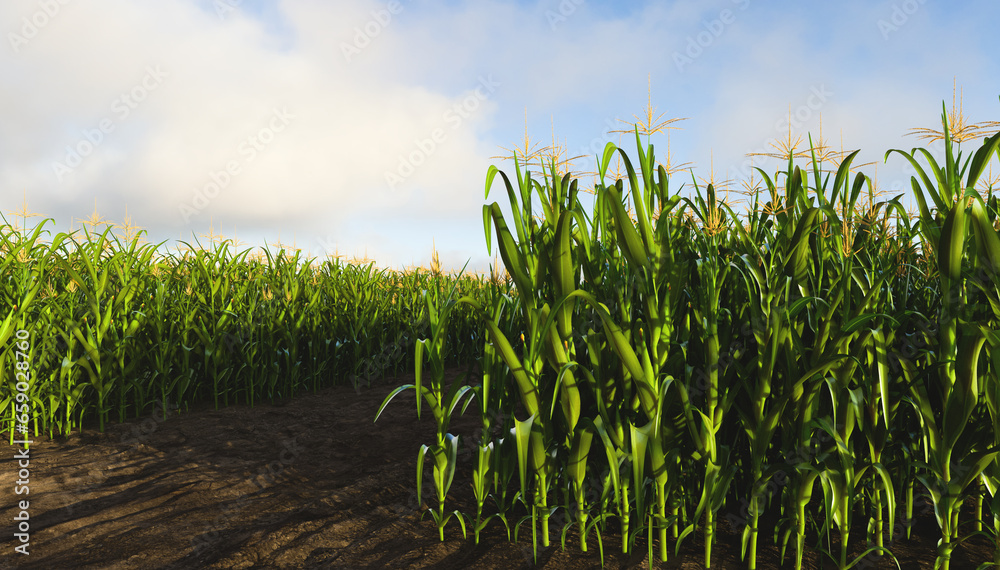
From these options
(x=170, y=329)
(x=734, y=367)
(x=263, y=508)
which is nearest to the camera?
(x=734, y=367)

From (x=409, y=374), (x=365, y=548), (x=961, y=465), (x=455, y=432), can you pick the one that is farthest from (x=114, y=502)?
(x=961, y=465)

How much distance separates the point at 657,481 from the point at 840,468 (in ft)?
1.72

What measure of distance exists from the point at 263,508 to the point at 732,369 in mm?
1863

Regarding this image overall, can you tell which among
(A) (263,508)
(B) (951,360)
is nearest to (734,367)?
(B) (951,360)

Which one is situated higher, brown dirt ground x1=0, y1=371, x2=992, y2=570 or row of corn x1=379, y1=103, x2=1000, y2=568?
row of corn x1=379, y1=103, x2=1000, y2=568

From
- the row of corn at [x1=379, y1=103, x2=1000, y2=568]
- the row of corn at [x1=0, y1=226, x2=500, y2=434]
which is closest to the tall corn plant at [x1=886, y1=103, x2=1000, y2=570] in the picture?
the row of corn at [x1=379, y1=103, x2=1000, y2=568]

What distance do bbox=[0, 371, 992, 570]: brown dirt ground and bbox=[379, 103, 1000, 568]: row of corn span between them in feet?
0.34

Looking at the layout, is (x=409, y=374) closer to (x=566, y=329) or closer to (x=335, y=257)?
(x=335, y=257)

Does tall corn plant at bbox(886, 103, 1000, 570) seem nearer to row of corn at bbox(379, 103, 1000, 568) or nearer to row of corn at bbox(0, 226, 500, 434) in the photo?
row of corn at bbox(379, 103, 1000, 568)

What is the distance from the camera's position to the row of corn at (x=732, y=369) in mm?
1472

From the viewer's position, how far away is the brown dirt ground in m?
1.75

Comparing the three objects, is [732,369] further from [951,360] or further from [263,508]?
[263,508]

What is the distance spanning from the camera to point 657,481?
1.59 meters

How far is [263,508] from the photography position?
2.13 m
